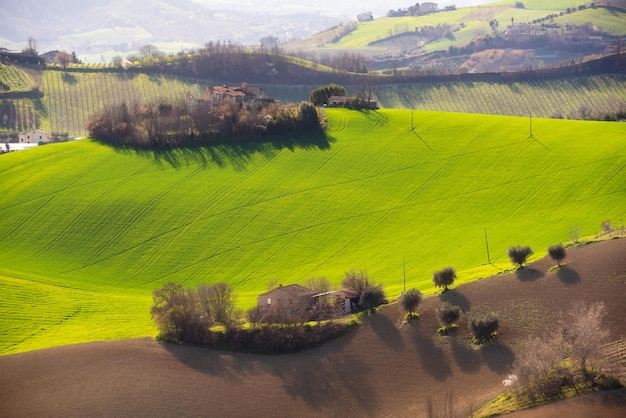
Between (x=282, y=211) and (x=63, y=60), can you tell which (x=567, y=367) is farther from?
(x=63, y=60)

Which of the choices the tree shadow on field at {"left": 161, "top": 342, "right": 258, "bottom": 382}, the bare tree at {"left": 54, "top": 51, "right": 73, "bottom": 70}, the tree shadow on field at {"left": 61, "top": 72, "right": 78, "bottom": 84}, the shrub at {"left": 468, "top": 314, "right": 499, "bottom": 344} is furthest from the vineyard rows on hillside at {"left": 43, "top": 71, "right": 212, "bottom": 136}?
the shrub at {"left": 468, "top": 314, "right": 499, "bottom": 344}

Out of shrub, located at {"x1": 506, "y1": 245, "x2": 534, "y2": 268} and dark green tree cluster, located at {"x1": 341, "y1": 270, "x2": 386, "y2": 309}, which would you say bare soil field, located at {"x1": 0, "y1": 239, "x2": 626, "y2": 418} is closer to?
dark green tree cluster, located at {"x1": 341, "y1": 270, "x2": 386, "y2": 309}

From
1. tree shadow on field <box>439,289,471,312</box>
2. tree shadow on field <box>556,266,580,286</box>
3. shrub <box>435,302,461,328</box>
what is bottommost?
tree shadow on field <box>439,289,471,312</box>

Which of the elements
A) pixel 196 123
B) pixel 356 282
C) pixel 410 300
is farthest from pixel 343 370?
pixel 196 123

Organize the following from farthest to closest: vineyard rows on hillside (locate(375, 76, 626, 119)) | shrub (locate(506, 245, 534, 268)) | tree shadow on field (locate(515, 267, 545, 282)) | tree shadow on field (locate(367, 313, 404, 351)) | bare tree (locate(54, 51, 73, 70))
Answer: bare tree (locate(54, 51, 73, 70)) → vineyard rows on hillside (locate(375, 76, 626, 119)) → shrub (locate(506, 245, 534, 268)) → tree shadow on field (locate(515, 267, 545, 282)) → tree shadow on field (locate(367, 313, 404, 351))

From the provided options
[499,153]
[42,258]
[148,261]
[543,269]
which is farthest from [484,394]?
[499,153]

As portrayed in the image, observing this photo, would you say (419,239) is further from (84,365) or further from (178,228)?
(84,365)
